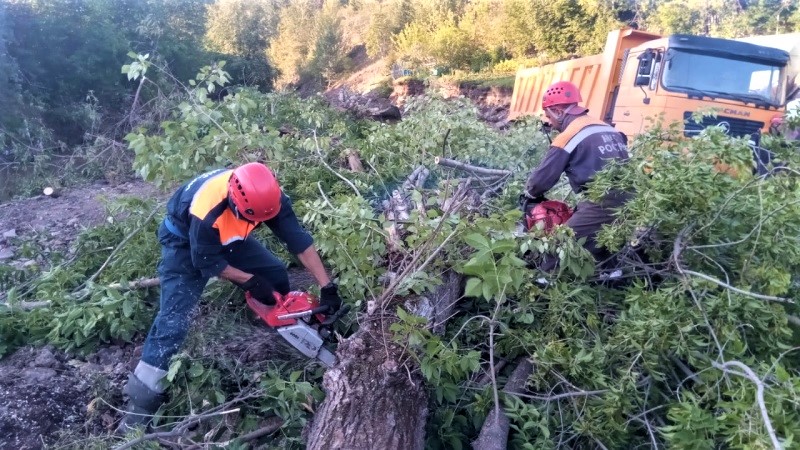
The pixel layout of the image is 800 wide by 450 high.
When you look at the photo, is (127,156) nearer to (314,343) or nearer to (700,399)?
(314,343)

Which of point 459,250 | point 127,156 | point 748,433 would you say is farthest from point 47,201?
point 748,433

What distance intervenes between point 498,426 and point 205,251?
1726mm

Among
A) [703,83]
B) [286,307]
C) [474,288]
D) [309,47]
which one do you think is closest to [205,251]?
[286,307]

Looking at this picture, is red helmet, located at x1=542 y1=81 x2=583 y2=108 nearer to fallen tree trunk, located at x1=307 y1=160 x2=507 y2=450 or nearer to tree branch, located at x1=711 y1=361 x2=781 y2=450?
fallen tree trunk, located at x1=307 y1=160 x2=507 y2=450

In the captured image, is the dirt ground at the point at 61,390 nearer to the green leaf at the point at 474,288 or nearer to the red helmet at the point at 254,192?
the red helmet at the point at 254,192

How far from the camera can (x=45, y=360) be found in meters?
3.69

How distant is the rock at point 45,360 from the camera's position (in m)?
3.67

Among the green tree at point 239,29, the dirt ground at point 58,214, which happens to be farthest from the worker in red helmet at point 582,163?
the green tree at point 239,29

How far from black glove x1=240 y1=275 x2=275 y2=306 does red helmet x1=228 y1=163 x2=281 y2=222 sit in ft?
1.25

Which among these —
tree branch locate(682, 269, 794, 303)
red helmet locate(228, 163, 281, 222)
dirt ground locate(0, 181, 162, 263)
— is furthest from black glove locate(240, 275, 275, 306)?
dirt ground locate(0, 181, 162, 263)

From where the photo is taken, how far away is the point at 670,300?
2.74 meters

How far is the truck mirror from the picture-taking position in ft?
24.4

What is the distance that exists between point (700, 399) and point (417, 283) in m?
1.31

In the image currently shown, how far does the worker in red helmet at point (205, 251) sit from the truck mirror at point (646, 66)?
18.0 feet
